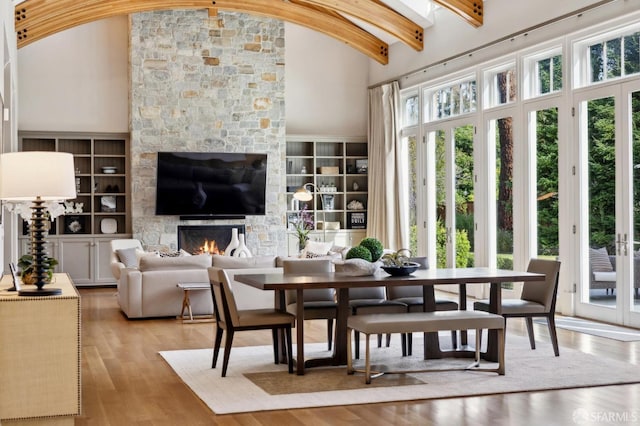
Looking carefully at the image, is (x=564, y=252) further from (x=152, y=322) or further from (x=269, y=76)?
(x=269, y=76)

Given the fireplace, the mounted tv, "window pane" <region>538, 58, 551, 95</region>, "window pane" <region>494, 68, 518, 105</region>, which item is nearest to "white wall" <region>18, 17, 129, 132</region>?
the mounted tv

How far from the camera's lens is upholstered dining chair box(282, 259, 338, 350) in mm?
6758

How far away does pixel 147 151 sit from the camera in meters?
13.6

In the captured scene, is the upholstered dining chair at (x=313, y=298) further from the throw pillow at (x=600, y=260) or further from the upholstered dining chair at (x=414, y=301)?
the throw pillow at (x=600, y=260)

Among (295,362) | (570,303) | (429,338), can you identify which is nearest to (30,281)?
(295,362)

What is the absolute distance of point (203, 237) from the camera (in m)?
14.0

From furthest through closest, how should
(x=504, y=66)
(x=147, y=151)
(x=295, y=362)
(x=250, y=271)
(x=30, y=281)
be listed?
1. (x=147, y=151)
2. (x=504, y=66)
3. (x=250, y=271)
4. (x=295, y=362)
5. (x=30, y=281)

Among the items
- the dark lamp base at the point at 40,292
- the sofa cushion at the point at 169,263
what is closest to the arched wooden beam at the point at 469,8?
the sofa cushion at the point at 169,263

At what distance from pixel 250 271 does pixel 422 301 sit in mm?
2658

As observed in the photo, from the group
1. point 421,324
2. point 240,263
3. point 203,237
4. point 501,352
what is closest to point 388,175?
point 203,237

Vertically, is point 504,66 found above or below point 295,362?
above

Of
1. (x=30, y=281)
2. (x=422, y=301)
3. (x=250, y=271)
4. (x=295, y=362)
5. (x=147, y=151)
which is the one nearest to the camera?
(x=30, y=281)

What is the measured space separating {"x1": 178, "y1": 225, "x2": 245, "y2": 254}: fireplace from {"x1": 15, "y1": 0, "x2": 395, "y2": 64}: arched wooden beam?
3567 millimetres

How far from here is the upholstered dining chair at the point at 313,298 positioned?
22.2 feet
